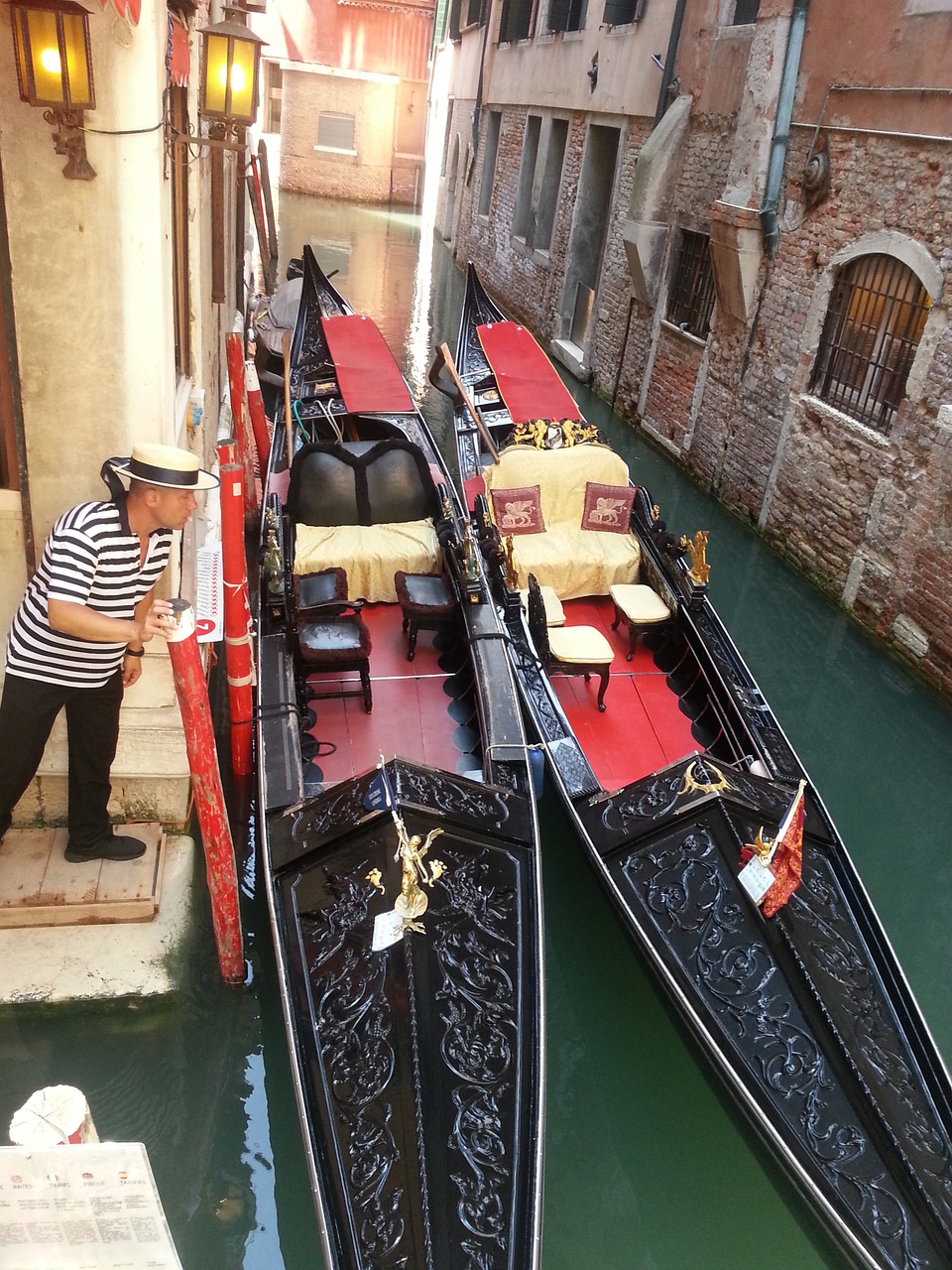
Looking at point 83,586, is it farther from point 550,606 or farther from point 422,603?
point 550,606

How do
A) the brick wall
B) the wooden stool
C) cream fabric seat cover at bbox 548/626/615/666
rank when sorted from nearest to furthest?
1. cream fabric seat cover at bbox 548/626/615/666
2. the wooden stool
3. the brick wall

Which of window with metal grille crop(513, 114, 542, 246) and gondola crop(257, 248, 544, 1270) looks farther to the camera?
window with metal grille crop(513, 114, 542, 246)

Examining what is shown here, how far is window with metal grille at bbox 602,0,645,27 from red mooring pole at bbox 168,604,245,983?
322 inches

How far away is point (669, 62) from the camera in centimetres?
740

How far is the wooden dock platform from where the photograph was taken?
2727mm

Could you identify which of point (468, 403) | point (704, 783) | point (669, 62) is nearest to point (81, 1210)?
point (704, 783)

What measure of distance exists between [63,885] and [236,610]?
96 cm

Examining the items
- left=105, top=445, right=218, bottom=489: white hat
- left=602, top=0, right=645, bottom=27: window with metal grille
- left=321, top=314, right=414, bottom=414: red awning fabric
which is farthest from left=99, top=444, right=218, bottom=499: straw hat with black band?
left=602, top=0, right=645, bottom=27: window with metal grille

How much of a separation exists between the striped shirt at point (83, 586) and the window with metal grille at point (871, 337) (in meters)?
4.22

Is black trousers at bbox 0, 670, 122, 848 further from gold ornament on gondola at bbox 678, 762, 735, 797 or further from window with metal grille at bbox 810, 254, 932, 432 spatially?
window with metal grille at bbox 810, 254, 932, 432

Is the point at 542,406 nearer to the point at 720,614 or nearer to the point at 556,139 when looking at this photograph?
the point at 720,614

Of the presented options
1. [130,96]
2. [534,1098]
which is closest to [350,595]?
[130,96]

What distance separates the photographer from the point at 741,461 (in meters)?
6.51

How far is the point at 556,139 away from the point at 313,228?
709 centimetres
